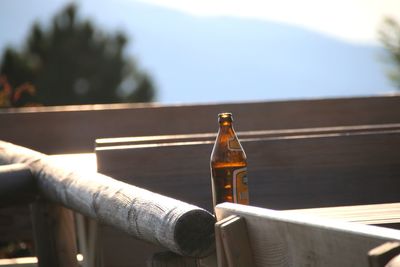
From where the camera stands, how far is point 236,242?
159cm

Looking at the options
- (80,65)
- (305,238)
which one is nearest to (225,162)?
(305,238)

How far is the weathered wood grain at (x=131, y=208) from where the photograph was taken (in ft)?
5.73

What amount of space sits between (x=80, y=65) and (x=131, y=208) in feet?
70.4

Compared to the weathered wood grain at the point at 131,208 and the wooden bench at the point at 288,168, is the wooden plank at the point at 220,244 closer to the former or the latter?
the weathered wood grain at the point at 131,208

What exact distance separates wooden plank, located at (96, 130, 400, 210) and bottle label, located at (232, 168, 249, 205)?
0.53 m

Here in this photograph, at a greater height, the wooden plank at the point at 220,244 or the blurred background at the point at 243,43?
the blurred background at the point at 243,43

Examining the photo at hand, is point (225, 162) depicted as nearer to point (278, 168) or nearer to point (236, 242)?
point (278, 168)

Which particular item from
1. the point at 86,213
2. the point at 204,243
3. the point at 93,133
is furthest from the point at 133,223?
the point at 93,133

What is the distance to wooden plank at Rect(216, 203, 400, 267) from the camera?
1.20m

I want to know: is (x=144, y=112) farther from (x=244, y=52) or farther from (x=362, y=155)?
(x=244, y=52)

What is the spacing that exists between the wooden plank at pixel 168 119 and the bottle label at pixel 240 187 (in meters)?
Answer: 2.33

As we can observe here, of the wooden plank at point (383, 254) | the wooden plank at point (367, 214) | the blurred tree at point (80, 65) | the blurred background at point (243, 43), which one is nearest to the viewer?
the wooden plank at point (383, 254)

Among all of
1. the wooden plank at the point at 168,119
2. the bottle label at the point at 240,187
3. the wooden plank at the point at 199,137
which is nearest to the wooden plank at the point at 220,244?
the bottle label at the point at 240,187

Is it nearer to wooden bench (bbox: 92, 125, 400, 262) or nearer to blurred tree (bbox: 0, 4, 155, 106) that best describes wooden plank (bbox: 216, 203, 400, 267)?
wooden bench (bbox: 92, 125, 400, 262)
